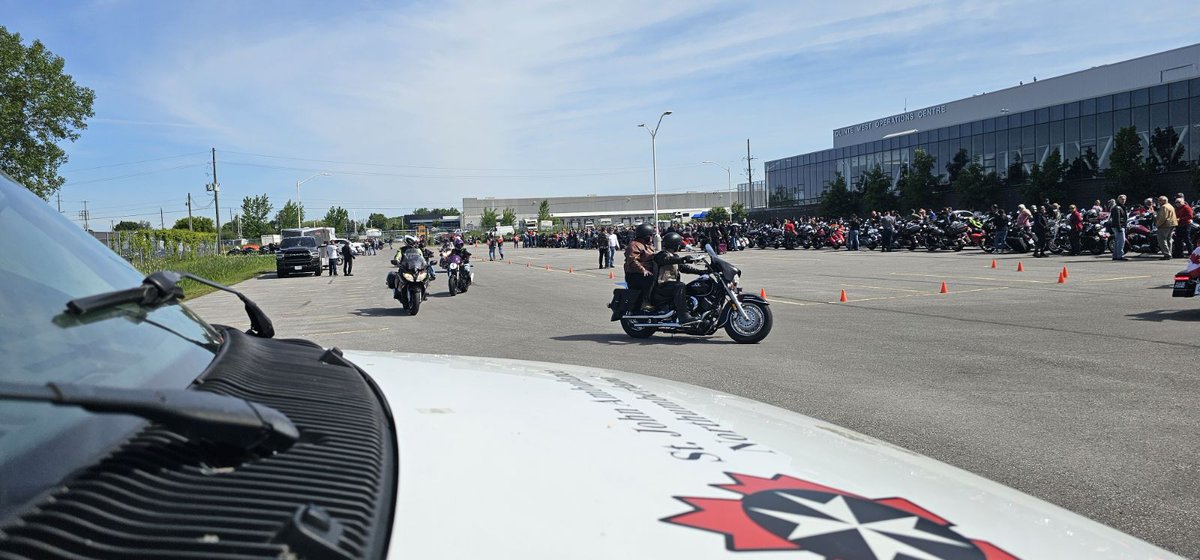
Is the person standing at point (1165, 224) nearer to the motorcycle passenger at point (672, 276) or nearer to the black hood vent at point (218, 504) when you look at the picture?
the motorcycle passenger at point (672, 276)

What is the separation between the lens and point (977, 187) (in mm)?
50875

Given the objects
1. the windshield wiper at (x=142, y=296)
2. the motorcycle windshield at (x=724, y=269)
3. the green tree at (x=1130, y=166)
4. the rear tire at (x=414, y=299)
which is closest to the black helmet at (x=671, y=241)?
the motorcycle windshield at (x=724, y=269)

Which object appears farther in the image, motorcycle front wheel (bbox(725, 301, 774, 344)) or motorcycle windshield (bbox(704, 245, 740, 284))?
motorcycle windshield (bbox(704, 245, 740, 284))

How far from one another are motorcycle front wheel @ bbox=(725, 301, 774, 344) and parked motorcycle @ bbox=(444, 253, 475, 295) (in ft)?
39.2

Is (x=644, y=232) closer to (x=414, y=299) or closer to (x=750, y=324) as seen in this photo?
(x=750, y=324)

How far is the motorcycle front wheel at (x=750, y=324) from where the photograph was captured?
1082cm

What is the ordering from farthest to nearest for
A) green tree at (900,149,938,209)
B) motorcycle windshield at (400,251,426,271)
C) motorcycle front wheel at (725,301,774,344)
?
green tree at (900,149,938,209) < motorcycle windshield at (400,251,426,271) < motorcycle front wheel at (725,301,774,344)

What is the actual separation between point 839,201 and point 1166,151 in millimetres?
24698

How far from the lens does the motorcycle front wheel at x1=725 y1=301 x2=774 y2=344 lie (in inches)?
426

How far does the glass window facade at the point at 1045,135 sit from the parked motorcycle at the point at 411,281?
41.0 m

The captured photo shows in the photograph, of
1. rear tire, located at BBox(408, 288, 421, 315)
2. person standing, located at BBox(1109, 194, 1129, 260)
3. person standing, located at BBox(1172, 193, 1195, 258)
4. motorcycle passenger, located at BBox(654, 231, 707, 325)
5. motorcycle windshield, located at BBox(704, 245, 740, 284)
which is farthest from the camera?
person standing, located at BBox(1109, 194, 1129, 260)

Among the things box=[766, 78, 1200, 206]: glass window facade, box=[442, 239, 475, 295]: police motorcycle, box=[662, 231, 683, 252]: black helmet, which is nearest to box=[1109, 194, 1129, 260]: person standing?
box=[662, 231, 683, 252]: black helmet

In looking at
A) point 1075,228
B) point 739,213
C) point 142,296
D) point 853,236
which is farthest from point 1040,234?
point 739,213

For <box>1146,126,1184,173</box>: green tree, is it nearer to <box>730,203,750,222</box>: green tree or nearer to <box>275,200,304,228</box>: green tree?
<box>730,203,750,222</box>: green tree
